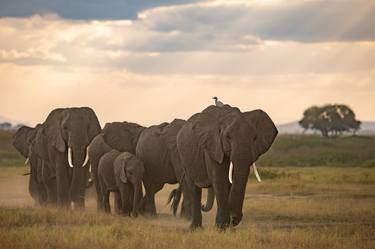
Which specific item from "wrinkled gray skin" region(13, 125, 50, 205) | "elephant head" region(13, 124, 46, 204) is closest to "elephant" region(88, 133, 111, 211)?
"wrinkled gray skin" region(13, 125, 50, 205)

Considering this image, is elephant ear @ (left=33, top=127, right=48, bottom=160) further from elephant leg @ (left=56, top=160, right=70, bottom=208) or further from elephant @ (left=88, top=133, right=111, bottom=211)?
elephant @ (left=88, top=133, right=111, bottom=211)

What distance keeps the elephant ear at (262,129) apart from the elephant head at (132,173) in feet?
17.6

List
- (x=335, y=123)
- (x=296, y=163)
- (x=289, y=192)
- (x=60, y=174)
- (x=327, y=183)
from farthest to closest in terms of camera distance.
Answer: (x=335, y=123)
(x=296, y=163)
(x=327, y=183)
(x=289, y=192)
(x=60, y=174)

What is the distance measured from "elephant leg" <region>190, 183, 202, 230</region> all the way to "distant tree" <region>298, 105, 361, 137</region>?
97.3m

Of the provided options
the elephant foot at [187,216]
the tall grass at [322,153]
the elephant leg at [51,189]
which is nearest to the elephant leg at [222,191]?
the elephant foot at [187,216]

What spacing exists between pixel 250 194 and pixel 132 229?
51.2ft

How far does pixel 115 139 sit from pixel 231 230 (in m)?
8.96

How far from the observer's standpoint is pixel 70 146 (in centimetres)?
2561

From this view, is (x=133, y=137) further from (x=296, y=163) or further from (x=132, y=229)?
(x=296, y=163)

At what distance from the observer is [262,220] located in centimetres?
2361

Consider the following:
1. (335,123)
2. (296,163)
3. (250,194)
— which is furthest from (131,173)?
(335,123)

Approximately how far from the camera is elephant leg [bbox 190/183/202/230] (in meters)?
20.4

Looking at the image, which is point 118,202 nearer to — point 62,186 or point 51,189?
point 62,186

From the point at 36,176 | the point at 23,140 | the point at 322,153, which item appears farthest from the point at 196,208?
the point at 322,153
